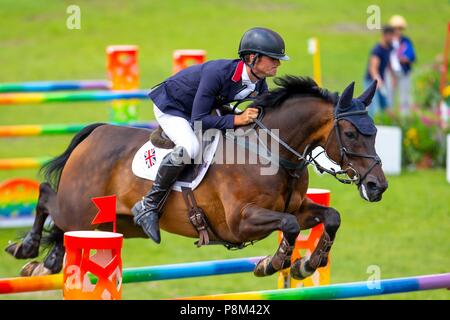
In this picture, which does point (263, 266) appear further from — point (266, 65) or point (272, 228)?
point (266, 65)

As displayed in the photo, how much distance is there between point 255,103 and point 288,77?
0.28m

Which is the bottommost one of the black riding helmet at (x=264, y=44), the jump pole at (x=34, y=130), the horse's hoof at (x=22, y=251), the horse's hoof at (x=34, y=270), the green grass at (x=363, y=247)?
the green grass at (x=363, y=247)

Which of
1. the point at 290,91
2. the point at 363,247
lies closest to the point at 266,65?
the point at 290,91

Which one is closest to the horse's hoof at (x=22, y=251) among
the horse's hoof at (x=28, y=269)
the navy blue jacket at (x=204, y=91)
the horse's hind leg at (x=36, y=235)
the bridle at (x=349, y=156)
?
the horse's hind leg at (x=36, y=235)

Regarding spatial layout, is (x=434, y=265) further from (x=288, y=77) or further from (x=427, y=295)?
(x=288, y=77)

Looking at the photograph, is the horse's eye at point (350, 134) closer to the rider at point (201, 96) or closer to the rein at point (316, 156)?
the rein at point (316, 156)

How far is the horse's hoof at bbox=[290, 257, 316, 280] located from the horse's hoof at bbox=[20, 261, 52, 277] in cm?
183

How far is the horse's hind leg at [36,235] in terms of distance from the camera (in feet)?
25.0

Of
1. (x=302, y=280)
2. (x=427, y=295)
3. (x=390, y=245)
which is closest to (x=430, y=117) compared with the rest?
(x=390, y=245)

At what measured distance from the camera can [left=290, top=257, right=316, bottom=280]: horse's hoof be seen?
6.61 metres

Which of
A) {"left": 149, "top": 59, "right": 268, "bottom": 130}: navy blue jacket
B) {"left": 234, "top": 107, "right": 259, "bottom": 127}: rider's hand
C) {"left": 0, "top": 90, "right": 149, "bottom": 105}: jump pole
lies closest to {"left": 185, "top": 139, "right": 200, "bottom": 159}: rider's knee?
{"left": 149, "top": 59, "right": 268, "bottom": 130}: navy blue jacket

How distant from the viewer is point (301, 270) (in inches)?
262

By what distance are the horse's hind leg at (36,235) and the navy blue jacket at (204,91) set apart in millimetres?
1363

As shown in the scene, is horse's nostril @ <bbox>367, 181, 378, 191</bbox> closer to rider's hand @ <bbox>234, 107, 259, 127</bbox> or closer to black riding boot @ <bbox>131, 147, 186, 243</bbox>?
rider's hand @ <bbox>234, 107, 259, 127</bbox>
